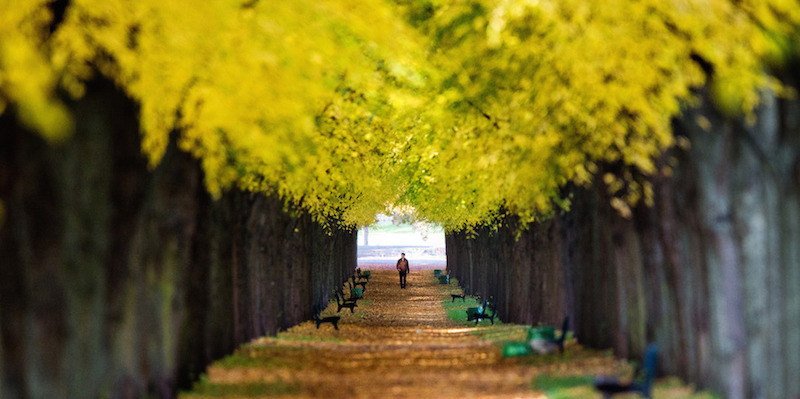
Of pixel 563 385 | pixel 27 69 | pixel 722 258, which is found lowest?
pixel 563 385

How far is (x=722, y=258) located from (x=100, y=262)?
7.92 meters

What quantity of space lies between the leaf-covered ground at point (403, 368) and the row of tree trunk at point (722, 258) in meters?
0.95

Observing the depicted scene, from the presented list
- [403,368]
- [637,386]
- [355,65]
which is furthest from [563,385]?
[355,65]

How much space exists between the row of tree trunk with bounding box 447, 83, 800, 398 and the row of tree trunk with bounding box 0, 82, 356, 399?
717cm

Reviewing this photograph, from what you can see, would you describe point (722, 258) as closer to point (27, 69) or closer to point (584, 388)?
point (584, 388)

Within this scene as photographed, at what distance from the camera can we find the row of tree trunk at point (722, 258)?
13883 millimetres

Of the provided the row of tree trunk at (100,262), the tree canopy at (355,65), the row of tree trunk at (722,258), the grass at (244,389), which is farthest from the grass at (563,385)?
the row of tree trunk at (100,262)

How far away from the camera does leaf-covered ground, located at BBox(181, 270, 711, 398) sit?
1783cm

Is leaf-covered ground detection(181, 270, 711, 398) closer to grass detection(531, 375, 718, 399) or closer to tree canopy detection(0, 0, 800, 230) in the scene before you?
grass detection(531, 375, 718, 399)

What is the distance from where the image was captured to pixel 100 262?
1340cm

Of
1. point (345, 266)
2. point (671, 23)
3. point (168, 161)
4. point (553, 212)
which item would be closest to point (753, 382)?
point (671, 23)

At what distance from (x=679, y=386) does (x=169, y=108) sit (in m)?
8.88

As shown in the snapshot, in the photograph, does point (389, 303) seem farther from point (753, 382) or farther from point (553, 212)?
point (753, 382)

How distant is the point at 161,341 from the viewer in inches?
677
